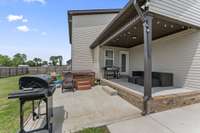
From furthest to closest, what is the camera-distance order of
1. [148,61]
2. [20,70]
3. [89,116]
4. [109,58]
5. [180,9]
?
1. [20,70]
2. [109,58]
3. [180,9]
4. [148,61]
5. [89,116]

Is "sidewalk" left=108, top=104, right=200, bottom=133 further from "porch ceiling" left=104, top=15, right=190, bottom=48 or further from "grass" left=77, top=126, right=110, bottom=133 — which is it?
"porch ceiling" left=104, top=15, right=190, bottom=48

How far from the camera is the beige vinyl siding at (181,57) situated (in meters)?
5.75

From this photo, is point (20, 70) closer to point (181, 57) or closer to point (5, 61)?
point (181, 57)

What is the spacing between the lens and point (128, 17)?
560cm

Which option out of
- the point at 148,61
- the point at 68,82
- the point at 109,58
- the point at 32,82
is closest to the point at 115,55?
the point at 109,58

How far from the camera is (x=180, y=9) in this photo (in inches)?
195

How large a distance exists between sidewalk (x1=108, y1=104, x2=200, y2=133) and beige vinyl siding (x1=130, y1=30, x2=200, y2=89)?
7.43 ft

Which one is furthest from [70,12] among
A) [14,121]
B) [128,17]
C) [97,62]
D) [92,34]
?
[14,121]

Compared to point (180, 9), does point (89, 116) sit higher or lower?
lower

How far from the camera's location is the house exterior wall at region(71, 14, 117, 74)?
11742 mm

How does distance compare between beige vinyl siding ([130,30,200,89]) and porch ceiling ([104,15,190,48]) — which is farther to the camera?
beige vinyl siding ([130,30,200,89])

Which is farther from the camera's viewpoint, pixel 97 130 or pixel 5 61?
pixel 5 61

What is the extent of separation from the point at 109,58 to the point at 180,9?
6623 mm

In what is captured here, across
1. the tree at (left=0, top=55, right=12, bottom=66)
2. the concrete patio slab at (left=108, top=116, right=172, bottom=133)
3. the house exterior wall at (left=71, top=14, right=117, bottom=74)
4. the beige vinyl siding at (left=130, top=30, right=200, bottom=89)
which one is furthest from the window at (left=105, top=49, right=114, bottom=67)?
the tree at (left=0, top=55, right=12, bottom=66)
